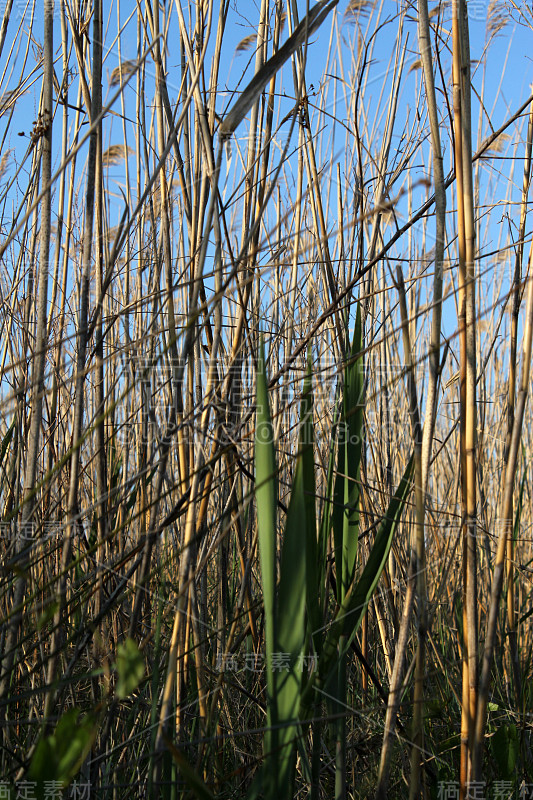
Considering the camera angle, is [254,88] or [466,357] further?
[466,357]

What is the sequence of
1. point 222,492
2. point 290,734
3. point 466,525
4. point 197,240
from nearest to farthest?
point 290,734, point 466,525, point 197,240, point 222,492

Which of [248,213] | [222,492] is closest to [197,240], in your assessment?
[248,213]

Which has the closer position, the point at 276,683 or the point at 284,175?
the point at 276,683

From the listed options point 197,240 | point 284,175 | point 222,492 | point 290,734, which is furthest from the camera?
point 284,175

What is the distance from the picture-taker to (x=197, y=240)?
2.42 ft

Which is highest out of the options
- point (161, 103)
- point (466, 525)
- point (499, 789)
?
point (161, 103)

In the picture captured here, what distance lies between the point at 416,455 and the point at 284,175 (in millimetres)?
942

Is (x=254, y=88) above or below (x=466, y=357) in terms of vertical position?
above

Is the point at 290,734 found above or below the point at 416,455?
below

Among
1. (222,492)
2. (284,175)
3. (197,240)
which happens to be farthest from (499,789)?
(284,175)

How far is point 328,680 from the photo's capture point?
0.57m

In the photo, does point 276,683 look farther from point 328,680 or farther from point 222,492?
point 222,492

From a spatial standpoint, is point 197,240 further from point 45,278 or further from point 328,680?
point 328,680

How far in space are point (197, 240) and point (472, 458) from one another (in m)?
0.38
